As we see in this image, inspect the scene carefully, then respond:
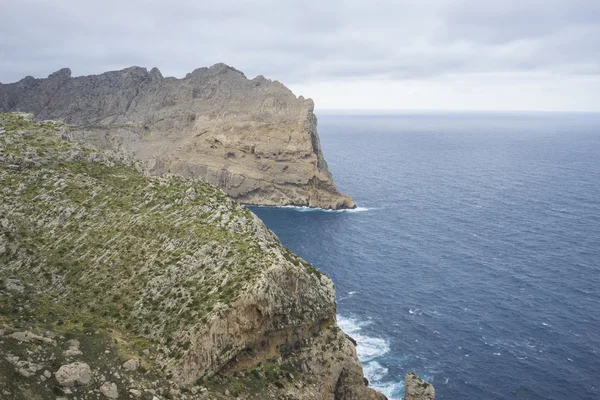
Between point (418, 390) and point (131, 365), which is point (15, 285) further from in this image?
point (418, 390)

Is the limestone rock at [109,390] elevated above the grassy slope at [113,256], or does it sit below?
below

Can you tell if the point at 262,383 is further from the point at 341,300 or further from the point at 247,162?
the point at 247,162

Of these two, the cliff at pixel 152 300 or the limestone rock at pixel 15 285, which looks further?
the limestone rock at pixel 15 285

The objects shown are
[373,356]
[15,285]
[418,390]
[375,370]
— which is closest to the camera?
[15,285]

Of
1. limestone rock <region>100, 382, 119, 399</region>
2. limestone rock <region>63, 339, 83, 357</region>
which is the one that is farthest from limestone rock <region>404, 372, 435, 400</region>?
limestone rock <region>63, 339, 83, 357</region>

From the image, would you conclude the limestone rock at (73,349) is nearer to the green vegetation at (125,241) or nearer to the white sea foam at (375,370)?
the green vegetation at (125,241)

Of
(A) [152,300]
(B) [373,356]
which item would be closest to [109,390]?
(A) [152,300]

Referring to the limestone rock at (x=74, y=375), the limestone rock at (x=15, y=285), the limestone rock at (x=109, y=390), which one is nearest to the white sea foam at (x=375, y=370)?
the limestone rock at (x=109, y=390)
